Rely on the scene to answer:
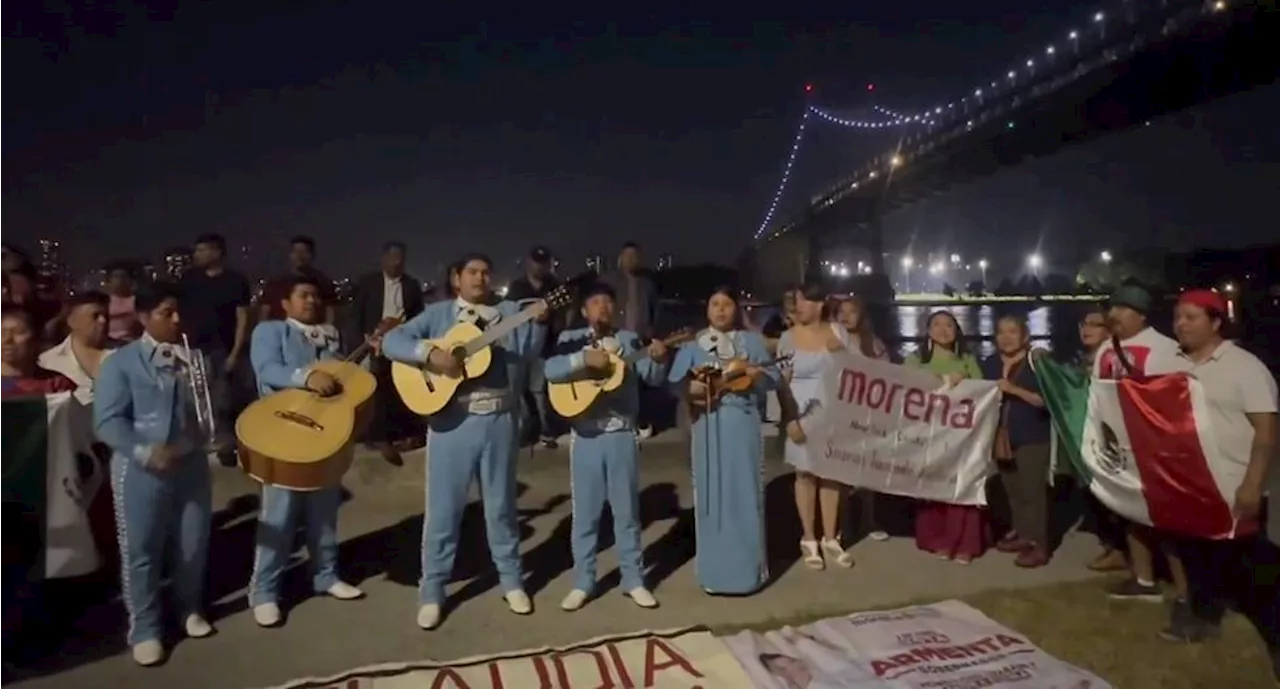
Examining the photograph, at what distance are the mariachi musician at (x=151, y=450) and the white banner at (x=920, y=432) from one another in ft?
13.9

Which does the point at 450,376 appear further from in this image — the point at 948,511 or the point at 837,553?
the point at 948,511

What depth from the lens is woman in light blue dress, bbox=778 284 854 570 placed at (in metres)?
6.71

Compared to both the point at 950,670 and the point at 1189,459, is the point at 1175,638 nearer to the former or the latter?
the point at 1189,459

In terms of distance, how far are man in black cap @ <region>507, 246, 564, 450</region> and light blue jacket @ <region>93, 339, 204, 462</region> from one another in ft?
11.5

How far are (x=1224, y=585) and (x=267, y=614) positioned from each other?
5.62 meters

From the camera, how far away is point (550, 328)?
27.1 ft

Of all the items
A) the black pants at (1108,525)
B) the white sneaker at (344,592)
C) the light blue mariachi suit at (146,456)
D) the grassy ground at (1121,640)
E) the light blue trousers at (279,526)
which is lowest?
the grassy ground at (1121,640)

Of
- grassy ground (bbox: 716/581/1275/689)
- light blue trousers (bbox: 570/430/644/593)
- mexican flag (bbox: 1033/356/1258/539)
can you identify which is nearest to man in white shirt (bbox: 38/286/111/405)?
light blue trousers (bbox: 570/430/644/593)

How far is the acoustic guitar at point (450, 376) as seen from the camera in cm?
534

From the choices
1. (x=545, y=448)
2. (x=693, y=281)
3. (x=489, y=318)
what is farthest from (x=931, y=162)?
(x=489, y=318)

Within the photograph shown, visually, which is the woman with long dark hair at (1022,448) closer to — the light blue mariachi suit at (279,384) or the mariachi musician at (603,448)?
the mariachi musician at (603,448)

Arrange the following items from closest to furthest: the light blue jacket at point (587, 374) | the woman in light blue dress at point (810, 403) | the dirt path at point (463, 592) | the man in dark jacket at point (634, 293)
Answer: the dirt path at point (463, 592) → the light blue jacket at point (587, 374) → the woman in light blue dress at point (810, 403) → the man in dark jacket at point (634, 293)

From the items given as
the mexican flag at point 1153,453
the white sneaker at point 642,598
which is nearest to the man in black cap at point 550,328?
the white sneaker at point 642,598

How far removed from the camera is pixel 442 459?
5.53 metres
